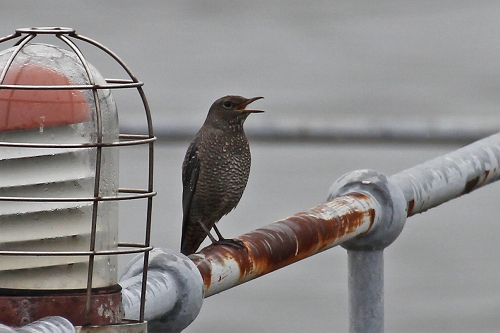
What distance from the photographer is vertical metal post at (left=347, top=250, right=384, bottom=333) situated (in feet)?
7.16

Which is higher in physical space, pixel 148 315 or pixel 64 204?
pixel 64 204

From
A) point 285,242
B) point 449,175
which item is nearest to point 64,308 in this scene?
point 285,242

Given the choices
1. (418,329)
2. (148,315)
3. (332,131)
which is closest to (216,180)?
(332,131)

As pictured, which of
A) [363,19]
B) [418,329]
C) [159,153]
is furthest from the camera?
[363,19]

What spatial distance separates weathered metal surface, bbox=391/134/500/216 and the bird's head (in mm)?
1210

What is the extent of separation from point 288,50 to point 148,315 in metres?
16.3

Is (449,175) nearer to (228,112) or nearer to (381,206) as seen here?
(381,206)

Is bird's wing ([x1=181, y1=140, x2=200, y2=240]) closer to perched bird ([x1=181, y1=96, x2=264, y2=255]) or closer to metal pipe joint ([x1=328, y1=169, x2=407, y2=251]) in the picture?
perched bird ([x1=181, y1=96, x2=264, y2=255])

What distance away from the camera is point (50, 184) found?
1.29m

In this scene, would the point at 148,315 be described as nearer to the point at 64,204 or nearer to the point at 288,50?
the point at 64,204

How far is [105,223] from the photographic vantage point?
1.40 metres

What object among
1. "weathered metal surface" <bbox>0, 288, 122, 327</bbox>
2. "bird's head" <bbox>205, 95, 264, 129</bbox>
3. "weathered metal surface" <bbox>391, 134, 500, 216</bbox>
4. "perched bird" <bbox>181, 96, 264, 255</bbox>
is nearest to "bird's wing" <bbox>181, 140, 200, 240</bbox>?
"perched bird" <bbox>181, 96, 264, 255</bbox>

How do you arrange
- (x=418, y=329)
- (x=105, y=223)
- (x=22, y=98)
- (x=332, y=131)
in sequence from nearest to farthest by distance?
(x=22, y=98) → (x=105, y=223) → (x=332, y=131) → (x=418, y=329)

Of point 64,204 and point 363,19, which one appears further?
point 363,19
